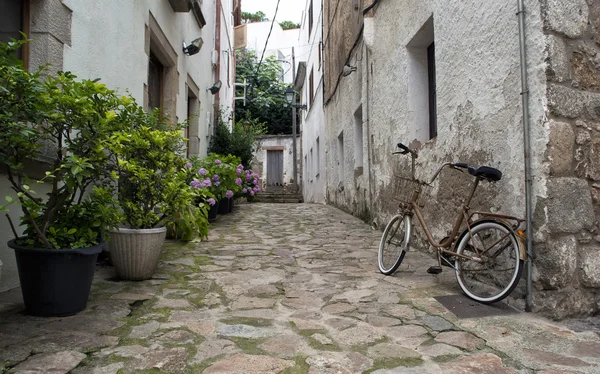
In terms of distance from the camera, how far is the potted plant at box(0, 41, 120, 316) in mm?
2055

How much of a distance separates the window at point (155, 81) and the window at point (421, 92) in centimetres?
→ 316

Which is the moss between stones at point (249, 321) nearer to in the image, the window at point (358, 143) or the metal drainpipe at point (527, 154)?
the metal drainpipe at point (527, 154)

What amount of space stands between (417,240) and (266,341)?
8.97 ft

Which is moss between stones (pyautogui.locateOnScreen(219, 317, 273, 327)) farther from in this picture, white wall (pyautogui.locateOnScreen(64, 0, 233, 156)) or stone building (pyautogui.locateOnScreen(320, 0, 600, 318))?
white wall (pyautogui.locateOnScreen(64, 0, 233, 156))

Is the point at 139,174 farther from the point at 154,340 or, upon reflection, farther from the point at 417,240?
the point at 417,240

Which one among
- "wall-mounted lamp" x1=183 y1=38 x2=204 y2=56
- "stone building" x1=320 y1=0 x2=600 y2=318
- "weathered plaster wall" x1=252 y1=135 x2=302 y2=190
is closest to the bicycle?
"stone building" x1=320 y1=0 x2=600 y2=318

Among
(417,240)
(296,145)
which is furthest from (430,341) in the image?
(296,145)

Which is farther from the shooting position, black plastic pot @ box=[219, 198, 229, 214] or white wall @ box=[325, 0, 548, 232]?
black plastic pot @ box=[219, 198, 229, 214]

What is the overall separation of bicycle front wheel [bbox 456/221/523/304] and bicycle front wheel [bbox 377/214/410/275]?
51 cm

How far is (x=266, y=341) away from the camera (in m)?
2.08

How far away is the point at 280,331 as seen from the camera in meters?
2.22

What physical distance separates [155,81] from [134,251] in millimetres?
3224

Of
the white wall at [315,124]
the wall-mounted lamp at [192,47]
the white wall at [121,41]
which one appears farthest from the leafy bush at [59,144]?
the white wall at [315,124]

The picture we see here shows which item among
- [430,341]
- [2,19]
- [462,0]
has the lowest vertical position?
[430,341]
